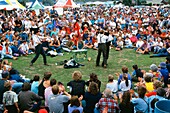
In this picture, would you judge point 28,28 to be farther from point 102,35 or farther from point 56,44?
point 102,35

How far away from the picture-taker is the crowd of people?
568cm

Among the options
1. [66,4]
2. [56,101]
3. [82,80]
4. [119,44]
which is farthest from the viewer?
[66,4]

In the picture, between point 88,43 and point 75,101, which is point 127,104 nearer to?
point 75,101

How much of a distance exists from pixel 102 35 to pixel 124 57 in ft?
9.97

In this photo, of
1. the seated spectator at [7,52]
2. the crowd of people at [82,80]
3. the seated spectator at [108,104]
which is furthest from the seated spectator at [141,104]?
the seated spectator at [7,52]

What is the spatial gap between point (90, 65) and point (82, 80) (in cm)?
494

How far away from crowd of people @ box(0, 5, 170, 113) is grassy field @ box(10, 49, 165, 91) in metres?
0.43

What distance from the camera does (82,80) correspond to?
6660 millimetres

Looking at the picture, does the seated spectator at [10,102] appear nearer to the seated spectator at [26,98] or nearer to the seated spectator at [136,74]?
the seated spectator at [26,98]

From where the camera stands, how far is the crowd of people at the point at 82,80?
568 centimetres

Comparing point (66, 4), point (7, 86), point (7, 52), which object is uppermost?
point (66, 4)

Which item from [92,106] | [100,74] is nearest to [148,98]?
[92,106]

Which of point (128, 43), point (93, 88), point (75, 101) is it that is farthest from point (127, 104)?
point (128, 43)

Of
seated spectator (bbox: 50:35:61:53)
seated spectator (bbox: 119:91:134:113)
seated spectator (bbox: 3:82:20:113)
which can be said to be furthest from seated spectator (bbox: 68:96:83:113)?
seated spectator (bbox: 50:35:61:53)
